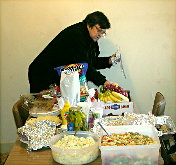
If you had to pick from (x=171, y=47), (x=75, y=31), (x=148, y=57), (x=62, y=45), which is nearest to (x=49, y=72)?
(x=62, y=45)

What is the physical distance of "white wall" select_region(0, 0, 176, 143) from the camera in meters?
3.18

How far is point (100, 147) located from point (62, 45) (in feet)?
5.06

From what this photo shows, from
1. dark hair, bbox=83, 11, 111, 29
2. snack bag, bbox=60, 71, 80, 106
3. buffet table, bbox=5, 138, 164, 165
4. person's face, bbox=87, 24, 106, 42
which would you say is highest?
dark hair, bbox=83, 11, 111, 29

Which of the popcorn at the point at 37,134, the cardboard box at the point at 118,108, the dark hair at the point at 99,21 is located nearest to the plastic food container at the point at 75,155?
the popcorn at the point at 37,134

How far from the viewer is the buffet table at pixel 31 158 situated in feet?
4.69

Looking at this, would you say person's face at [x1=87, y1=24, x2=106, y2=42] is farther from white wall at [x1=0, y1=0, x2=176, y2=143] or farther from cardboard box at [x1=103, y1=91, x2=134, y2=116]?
cardboard box at [x1=103, y1=91, x2=134, y2=116]

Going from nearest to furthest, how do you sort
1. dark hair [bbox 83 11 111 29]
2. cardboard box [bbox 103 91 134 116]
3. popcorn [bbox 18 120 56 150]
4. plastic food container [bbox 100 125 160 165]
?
plastic food container [bbox 100 125 160 165] → popcorn [bbox 18 120 56 150] → cardboard box [bbox 103 91 134 116] → dark hair [bbox 83 11 111 29]

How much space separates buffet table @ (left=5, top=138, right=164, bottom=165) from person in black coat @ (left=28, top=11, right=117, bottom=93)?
121 cm

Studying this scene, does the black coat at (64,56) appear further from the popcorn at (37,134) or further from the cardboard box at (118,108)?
the popcorn at (37,134)

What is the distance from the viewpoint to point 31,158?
1483mm

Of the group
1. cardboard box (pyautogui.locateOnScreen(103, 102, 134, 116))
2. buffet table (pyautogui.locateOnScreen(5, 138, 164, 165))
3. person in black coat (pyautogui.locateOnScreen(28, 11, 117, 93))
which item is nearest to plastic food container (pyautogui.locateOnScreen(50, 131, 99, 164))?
buffet table (pyautogui.locateOnScreen(5, 138, 164, 165))

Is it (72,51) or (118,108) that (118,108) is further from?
→ (72,51)

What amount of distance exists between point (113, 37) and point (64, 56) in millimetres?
733

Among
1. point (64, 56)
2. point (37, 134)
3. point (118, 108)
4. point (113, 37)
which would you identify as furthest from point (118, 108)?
point (113, 37)
